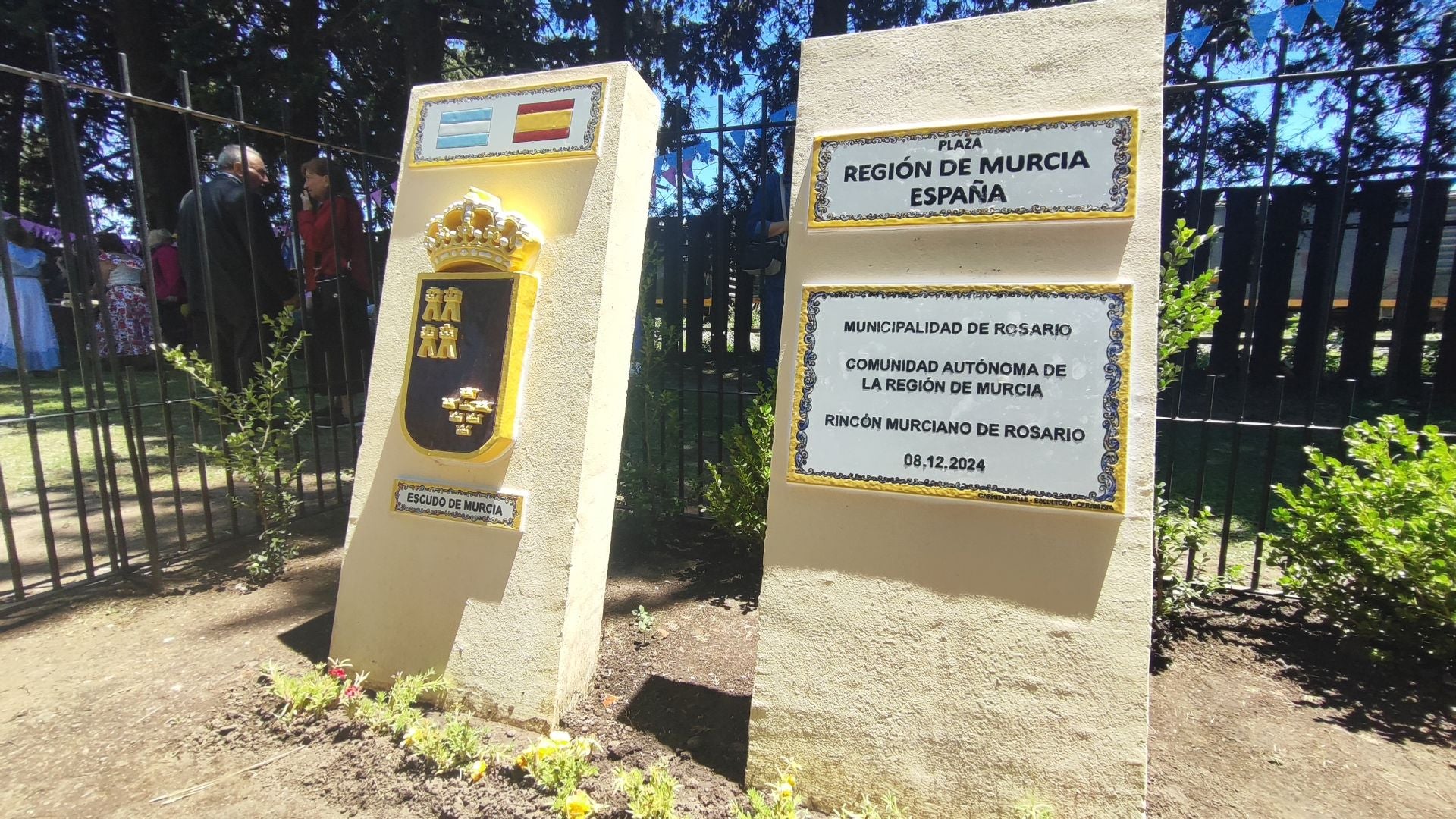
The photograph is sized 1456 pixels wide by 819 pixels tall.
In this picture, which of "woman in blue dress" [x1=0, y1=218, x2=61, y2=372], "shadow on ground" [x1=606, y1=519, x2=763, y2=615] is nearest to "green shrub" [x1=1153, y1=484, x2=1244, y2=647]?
"shadow on ground" [x1=606, y1=519, x2=763, y2=615]

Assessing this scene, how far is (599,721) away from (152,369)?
11231 millimetres

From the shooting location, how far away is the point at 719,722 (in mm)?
2482

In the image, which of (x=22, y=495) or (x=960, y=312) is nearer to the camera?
(x=960, y=312)

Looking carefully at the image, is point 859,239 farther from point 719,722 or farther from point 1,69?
point 1,69

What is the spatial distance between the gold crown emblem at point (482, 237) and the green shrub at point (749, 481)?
1.53m

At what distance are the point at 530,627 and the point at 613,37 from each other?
7.78 metres

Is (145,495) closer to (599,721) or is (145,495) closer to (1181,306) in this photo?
(599,721)

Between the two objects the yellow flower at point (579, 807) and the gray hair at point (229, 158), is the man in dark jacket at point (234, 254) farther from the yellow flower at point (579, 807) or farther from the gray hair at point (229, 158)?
the yellow flower at point (579, 807)

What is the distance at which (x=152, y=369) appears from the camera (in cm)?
1020

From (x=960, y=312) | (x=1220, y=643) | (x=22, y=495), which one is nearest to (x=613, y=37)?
(x=22, y=495)

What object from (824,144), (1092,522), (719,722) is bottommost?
(719,722)

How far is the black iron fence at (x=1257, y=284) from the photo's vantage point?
3156mm

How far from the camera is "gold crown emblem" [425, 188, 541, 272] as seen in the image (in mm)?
2477

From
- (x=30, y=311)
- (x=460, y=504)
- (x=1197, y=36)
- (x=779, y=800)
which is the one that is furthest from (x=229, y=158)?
(x=30, y=311)
